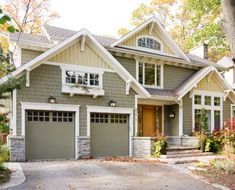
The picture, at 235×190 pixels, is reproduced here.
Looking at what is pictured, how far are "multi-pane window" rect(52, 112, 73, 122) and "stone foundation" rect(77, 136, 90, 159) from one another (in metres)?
0.99

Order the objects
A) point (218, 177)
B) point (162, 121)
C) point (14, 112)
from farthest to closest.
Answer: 1. point (162, 121)
2. point (14, 112)
3. point (218, 177)

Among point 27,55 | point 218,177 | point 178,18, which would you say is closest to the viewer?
point 218,177

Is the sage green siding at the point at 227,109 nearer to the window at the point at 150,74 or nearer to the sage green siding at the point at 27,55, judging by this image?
the window at the point at 150,74

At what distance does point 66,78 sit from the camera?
14.5 m

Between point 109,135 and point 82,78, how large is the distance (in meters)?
3.01

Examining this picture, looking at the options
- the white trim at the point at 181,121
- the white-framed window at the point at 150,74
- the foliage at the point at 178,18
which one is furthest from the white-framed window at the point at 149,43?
the foliage at the point at 178,18

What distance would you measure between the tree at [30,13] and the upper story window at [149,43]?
1243 cm

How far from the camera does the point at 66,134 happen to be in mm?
14398

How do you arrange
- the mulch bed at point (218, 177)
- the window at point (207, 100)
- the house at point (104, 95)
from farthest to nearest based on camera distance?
the window at point (207, 100) → the house at point (104, 95) → the mulch bed at point (218, 177)

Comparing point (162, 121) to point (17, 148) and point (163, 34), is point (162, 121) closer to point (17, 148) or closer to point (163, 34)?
point (163, 34)

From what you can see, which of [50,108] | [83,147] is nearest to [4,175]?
[50,108]

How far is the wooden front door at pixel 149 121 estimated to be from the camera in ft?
61.4

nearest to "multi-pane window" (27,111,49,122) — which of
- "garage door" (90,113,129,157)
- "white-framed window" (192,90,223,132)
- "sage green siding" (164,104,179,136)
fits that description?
"garage door" (90,113,129,157)

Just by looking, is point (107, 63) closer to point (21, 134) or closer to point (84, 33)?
point (84, 33)
